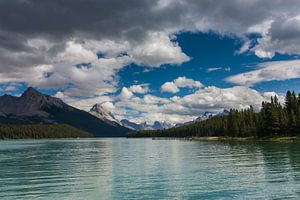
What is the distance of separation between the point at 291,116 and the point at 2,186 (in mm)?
147659

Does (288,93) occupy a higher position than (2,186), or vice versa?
(288,93)

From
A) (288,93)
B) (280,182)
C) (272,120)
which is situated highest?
(288,93)

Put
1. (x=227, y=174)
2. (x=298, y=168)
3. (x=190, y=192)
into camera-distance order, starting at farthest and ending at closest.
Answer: (x=298, y=168) → (x=227, y=174) → (x=190, y=192)

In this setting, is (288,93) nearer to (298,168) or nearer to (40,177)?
(298,168)

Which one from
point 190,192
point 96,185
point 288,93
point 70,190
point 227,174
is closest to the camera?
point 190,192

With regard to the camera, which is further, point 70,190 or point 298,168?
point 298,168

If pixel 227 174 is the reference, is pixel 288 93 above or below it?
above

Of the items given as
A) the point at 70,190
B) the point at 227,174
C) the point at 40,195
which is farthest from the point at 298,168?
the point at 40,195

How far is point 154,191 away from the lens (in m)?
39.7

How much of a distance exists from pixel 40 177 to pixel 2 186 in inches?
344

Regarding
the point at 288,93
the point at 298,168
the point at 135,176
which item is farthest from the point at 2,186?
the point at 288,93

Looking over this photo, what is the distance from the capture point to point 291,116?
167 metres

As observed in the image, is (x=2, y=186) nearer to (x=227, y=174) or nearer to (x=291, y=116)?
(x=227, y=174)

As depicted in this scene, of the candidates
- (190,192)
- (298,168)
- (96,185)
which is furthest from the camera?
(298,168)
